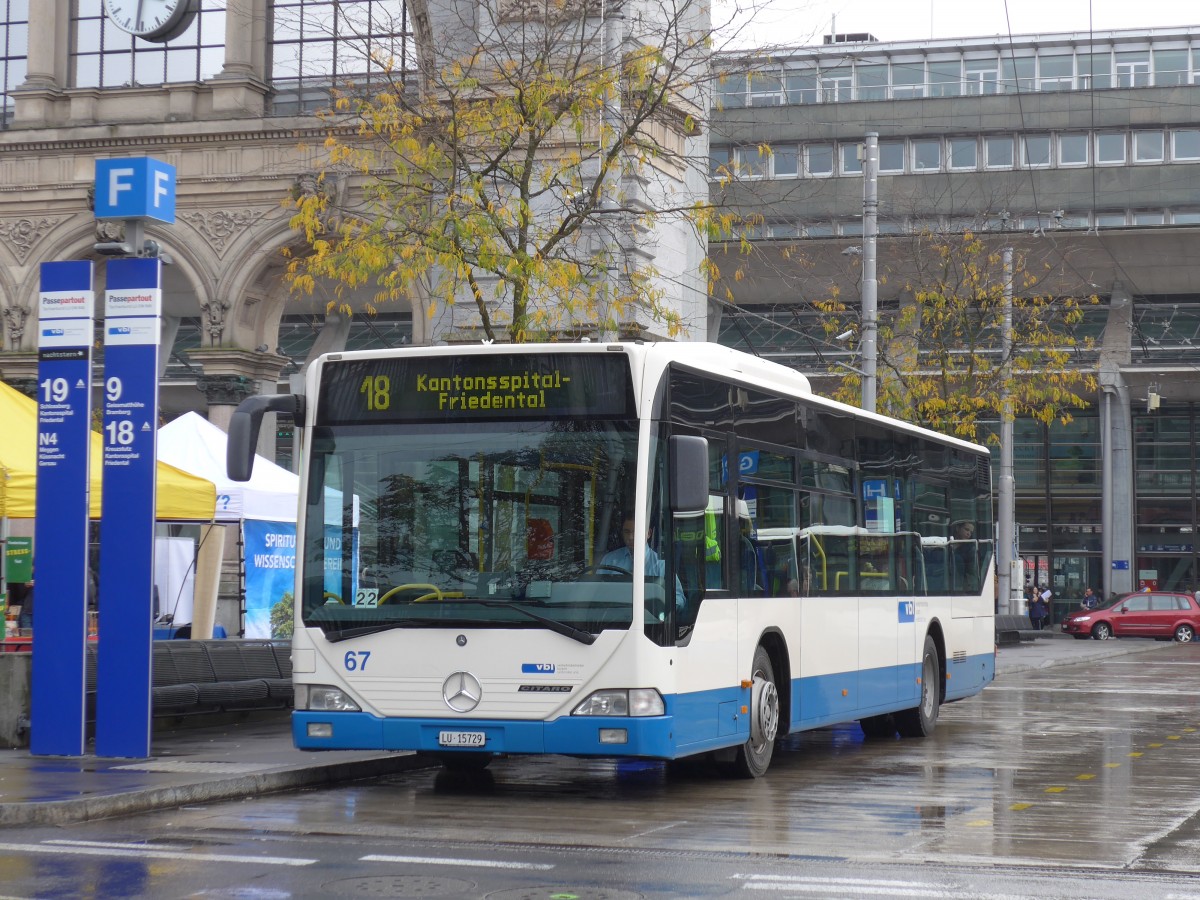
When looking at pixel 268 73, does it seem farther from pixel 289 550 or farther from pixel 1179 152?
pixel 1179 152

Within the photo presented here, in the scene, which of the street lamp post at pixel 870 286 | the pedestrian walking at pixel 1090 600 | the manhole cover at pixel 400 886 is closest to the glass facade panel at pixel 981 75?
the pedestrian walking at pixel 1090 600

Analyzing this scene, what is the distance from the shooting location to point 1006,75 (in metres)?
59.4

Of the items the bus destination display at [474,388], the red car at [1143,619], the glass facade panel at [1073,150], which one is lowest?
the red car at [1143,619]

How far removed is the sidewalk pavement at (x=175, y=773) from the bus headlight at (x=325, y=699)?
624 mm

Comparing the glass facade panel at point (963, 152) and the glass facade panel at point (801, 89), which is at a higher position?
the glass facade panel at point (801, 89)

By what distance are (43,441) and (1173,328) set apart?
49.5 metres

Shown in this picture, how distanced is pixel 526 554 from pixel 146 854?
3.19 m

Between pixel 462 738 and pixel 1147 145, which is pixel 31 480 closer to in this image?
pixel 462 738

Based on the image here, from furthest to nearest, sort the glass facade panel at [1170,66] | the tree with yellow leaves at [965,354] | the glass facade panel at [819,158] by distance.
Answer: the glass facade panel at [1170,66] < the glass facade panel at [819,158] < the tree with yellow leaves at [965,354]

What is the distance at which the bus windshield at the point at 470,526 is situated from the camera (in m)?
11.4

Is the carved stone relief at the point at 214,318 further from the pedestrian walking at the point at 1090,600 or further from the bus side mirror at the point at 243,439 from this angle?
the pedestrian walking at the point at 1090,600

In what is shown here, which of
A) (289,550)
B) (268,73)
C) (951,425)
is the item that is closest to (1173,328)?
(951,425)

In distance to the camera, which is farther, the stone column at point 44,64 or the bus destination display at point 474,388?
the stone column at point 44,64

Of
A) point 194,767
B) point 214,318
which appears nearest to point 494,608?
point 194,767
